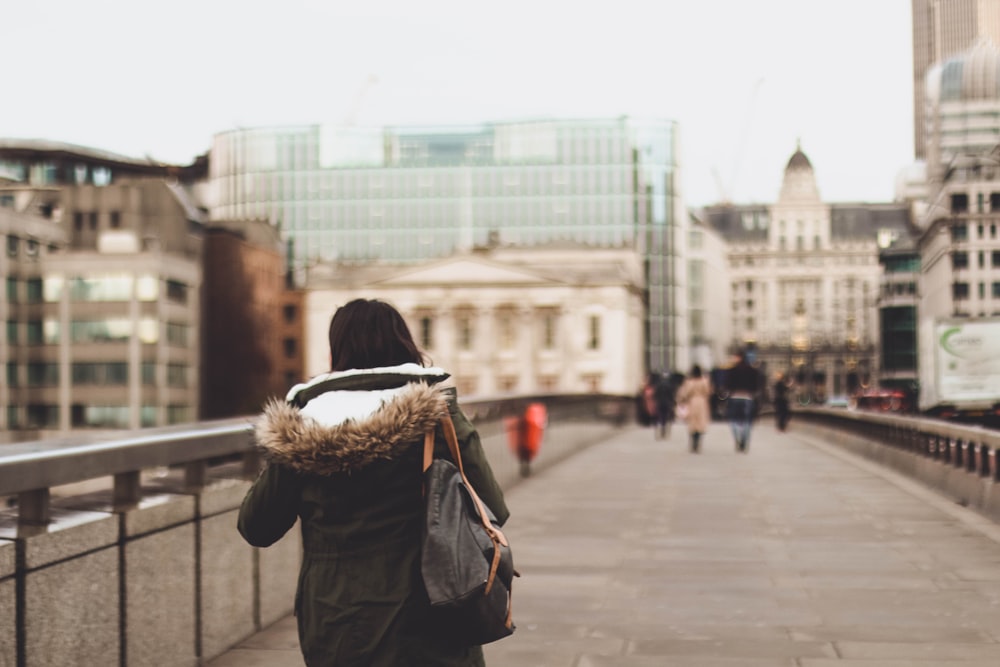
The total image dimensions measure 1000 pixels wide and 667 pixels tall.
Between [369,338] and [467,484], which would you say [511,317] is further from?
[467,484]

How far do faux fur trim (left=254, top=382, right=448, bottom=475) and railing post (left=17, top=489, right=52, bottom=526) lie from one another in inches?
59.5

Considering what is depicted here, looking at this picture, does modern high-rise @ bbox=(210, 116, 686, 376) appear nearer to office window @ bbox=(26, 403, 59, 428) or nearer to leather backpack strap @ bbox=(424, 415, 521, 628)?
office window @ bbox=(26, 403, 59, 428)

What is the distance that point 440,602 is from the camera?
361 cm

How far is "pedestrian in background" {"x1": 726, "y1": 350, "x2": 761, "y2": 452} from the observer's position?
24.3 meters

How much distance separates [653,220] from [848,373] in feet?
155

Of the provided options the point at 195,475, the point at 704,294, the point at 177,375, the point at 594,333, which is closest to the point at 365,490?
the point at 195,475

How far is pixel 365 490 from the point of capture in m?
3.78

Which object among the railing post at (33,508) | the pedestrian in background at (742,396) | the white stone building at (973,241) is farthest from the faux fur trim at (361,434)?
the white stone building at (973,241)

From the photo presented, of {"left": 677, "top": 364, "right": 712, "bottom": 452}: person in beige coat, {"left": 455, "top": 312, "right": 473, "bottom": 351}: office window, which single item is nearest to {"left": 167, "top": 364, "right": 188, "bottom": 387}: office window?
{"left": 455, "top": 312, "right": 473, "bottom": 351}: office window

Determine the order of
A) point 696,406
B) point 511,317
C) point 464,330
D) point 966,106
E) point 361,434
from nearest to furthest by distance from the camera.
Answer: point 361,434, point 696,406, point 511,317, point 464,330, point 966,106

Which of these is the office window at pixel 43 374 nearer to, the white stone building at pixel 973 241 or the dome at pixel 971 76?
the white stone building at pixel 973 241

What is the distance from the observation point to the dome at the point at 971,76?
7165 inches

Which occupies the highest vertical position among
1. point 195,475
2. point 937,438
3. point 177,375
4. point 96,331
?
point 96,331

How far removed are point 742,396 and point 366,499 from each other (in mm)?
21199
